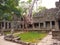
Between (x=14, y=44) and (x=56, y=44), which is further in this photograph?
(x=14, y=44)

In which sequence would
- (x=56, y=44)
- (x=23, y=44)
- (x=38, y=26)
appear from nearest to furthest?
(x=56, y=44) → (x=23, y=44) → (x=38, y=26)

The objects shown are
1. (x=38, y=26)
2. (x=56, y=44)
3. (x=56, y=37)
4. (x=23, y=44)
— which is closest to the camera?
(x=56, y=44)

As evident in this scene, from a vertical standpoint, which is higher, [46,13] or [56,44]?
[46,13]

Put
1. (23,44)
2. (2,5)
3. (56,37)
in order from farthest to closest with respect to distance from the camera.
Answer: (56,37), (23,44), (2,5)

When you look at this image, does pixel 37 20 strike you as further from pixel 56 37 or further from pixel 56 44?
pixel 56 44

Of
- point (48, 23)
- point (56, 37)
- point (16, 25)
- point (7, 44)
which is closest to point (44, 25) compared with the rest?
point (48, 23)

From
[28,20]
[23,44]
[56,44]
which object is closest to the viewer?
[28,20]

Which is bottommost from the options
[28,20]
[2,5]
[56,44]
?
[28,20]

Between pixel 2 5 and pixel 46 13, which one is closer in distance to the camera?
pixel 2 5

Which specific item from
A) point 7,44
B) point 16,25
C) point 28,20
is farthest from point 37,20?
point 28,20

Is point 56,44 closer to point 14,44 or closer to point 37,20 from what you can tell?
point 14,44

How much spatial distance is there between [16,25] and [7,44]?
2871 cm

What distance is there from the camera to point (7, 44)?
51.2ft

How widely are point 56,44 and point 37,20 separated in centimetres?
3152
